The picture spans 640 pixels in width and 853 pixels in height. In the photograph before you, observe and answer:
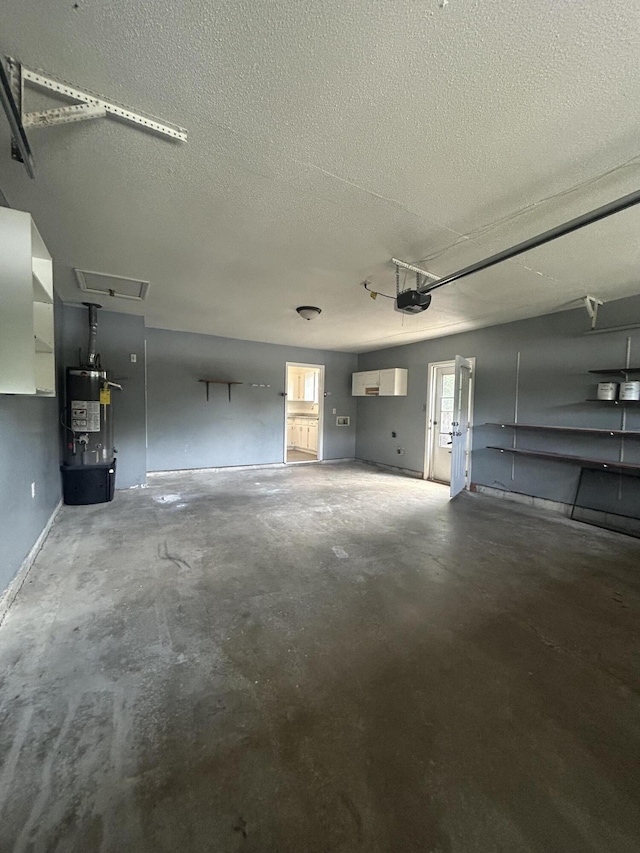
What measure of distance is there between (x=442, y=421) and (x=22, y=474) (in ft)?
19.3

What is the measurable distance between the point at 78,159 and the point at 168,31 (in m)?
0.99

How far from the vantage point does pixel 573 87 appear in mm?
1383

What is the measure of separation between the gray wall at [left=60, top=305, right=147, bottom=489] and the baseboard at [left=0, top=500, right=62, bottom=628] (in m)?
1.97

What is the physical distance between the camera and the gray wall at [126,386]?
517cm

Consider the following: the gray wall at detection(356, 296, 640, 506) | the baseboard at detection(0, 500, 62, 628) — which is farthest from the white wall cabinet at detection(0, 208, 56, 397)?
the gray wall at detection(356, 296, 640, 506)

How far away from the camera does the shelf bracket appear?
3.91 meters

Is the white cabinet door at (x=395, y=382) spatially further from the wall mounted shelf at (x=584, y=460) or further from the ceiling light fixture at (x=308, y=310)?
the ceiling light fixture at (x=308, y=310)

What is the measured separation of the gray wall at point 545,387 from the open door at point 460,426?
201mm

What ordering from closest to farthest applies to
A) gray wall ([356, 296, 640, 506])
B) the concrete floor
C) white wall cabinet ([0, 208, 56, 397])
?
the concrete floor
white wall cabinet ([0, 208, 56, 397])
gray wall ([356, 296, 640, 506])

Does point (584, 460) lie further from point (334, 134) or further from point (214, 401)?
point (214, 401)

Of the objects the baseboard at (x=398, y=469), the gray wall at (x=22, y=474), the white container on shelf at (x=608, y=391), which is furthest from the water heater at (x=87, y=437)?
the white container on shelf at (x=608, y=391)

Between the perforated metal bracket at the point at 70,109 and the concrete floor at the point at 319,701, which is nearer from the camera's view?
the concrete floor at the point at 319,701

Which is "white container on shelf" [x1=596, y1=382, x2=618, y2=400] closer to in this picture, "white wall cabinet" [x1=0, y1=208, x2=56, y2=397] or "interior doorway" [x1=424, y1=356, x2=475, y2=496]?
"interior doorway" [x1=424, y1=356, x2=475, y2=496]

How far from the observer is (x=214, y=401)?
21.8ft
